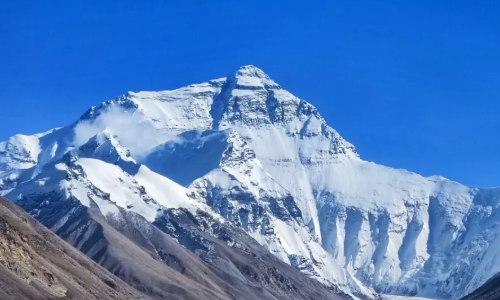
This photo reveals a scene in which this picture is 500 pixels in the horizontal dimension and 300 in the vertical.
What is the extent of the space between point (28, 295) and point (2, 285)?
6.72 meters

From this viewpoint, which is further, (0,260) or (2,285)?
(0,260)

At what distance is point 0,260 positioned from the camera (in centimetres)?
19625

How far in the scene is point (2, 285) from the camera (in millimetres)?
184250

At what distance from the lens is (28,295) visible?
622 ft

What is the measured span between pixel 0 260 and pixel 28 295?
10.6 m

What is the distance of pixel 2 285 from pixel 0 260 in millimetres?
12730
